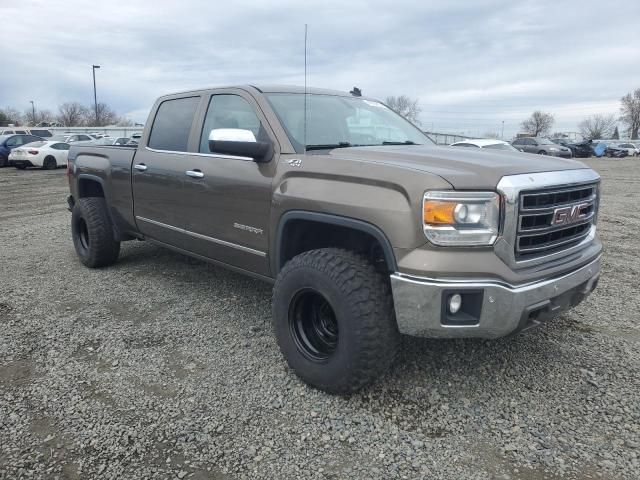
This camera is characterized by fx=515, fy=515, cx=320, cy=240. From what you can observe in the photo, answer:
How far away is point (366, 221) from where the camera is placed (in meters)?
2.76

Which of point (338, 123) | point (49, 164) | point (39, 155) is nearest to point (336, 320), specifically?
point (338, 123)

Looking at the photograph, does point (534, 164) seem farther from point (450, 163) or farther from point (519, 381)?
point (519, 381)

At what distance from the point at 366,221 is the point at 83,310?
2.89 m

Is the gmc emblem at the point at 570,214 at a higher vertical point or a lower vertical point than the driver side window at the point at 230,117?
lower

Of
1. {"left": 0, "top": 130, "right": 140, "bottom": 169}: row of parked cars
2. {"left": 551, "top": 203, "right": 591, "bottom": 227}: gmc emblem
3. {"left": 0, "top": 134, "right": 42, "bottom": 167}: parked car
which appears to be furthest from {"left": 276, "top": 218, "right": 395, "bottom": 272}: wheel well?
{"left": 0, "top": 134, "right": 42, "bottom": 167}: parked car

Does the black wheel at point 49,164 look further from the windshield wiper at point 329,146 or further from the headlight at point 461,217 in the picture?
the headlight at point 461,217

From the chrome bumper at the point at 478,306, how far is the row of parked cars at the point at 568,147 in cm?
1486

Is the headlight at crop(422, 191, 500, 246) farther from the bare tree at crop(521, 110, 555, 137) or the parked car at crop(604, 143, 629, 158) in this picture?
the bare tree at crop(521, 110, 555, 137)

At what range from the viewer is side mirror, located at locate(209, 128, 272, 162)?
3.21 metres

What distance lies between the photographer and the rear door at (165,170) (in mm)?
4273

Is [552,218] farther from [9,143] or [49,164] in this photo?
[9,143]

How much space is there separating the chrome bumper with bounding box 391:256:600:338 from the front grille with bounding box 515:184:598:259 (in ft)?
0.72

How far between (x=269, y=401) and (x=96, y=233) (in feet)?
11.1

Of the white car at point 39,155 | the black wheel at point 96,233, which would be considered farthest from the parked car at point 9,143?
the black wheel at point 96,233
